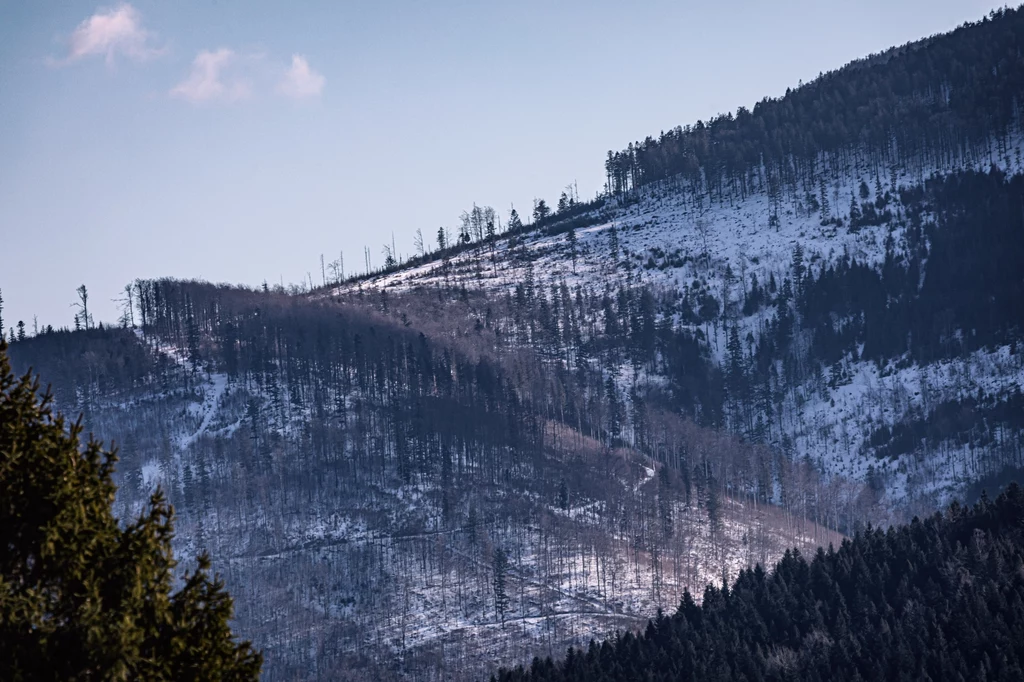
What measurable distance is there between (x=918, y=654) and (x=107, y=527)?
3206 inches

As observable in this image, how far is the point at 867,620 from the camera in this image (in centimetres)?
9431

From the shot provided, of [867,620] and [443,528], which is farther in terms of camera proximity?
[443,528]

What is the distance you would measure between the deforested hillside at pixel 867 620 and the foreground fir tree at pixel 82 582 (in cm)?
7673

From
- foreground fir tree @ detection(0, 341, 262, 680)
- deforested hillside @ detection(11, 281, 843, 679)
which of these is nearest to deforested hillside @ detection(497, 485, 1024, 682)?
deforested hillside @ detection(11, 281, 843, 679)

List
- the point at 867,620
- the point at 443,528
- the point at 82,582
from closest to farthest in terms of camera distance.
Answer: the point at 82,582 < the point at 867,620 < the point at 443,528

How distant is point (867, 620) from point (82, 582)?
8877 centimetres

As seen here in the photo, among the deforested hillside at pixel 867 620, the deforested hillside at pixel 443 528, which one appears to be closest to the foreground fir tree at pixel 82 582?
the deforested hillside at pixel 867 620

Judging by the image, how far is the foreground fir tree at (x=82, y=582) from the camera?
1395 cm

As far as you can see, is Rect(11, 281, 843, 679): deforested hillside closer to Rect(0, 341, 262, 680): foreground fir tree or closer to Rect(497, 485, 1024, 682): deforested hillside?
Rect(497, 485, 1024, 682): deforested hillside

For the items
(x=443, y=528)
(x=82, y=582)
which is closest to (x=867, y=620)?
(x=443, y=528)

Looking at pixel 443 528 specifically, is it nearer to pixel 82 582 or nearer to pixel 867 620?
pixel 867 620

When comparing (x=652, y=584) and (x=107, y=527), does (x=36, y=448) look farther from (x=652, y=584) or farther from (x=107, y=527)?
(x=652, y=584)

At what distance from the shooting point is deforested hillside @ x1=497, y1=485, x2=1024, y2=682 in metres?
86.1

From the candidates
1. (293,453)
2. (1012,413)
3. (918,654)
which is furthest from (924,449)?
(918,654)
